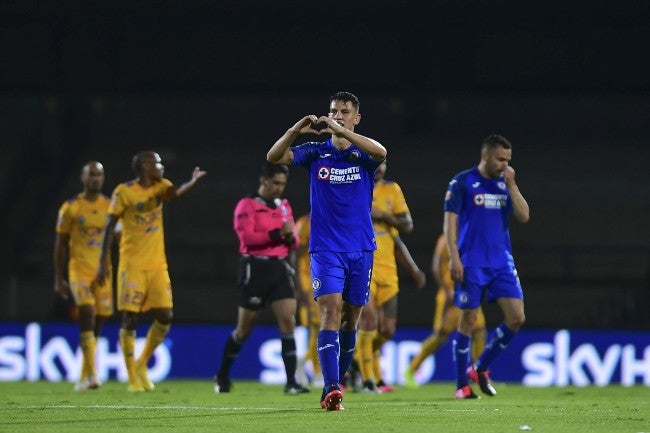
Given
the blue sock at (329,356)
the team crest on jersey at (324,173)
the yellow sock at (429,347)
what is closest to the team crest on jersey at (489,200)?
the team crest on jersey at (324,173)

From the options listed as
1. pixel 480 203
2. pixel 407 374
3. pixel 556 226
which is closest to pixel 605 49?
pixel 556 226

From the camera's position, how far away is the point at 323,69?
26.7m

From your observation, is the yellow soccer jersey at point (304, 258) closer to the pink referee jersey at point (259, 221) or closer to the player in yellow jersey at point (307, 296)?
the player in yellow jersey at point (307, 296)

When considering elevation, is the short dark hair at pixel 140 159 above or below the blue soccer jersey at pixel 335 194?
above

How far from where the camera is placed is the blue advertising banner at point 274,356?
15.9 m

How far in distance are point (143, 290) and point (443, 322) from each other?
333cm

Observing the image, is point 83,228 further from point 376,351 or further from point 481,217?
point 481,217

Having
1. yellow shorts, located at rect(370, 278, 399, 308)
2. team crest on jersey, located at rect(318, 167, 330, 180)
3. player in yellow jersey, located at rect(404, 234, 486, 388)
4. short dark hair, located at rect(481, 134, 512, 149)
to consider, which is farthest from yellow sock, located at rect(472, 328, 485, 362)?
team crest on jersey, located at rect(318, 167, 330, 180)

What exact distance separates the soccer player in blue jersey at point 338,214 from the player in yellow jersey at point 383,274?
130 inches

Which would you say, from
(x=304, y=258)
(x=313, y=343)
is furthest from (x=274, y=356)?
(x=313, y=343)

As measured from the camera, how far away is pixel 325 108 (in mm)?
25812

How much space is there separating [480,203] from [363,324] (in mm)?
2228

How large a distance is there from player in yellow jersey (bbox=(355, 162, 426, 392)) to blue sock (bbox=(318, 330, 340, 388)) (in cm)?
376

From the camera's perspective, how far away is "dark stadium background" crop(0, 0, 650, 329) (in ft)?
73.2
